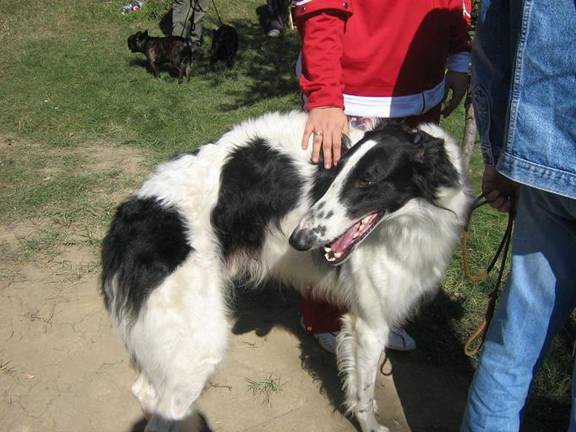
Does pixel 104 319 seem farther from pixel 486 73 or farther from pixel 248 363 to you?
pixel 486 73

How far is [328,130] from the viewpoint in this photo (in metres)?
2.31

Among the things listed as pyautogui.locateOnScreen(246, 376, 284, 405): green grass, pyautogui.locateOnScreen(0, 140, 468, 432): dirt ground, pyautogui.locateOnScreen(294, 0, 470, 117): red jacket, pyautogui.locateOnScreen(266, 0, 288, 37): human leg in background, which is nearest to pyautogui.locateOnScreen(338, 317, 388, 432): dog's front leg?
pyautogui.locateOnScreen(0, 140, 468, 432): dirt ground

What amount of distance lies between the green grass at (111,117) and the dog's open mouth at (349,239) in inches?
45.4

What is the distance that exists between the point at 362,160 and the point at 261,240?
0.68 meters

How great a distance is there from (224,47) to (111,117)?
289cm

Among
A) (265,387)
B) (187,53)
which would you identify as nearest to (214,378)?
(265,387)

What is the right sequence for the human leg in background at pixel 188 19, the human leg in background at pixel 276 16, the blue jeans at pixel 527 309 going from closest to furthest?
the blue jeans at pixel 527 309, the human leg in background at pixel 188 19, the human leg in background at pixel 276 16

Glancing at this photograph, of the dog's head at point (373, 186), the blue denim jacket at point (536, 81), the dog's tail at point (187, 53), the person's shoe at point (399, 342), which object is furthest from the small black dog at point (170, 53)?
the blue denim jacket at point (536, 81)

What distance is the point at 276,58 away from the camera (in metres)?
9.45

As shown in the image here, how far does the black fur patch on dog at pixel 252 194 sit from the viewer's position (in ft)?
8.33

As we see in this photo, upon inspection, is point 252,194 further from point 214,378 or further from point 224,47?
point 224,47

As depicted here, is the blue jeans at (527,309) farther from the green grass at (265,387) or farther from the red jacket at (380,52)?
the green grass at (265,387)

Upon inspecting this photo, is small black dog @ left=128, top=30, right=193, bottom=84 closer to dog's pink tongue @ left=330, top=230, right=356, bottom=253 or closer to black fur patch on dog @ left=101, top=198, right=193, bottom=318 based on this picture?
black fur patch on dog @ left=101, top=198, right=193, bottom=318

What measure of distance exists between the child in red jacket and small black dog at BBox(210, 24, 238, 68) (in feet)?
22.0
